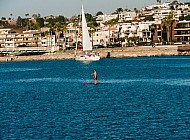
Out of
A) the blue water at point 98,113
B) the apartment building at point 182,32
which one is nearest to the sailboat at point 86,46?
the apartment building at point 182,32

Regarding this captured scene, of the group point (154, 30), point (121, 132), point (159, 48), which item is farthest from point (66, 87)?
point (154, 30)

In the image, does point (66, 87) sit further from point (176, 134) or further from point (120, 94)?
point (176, 134)

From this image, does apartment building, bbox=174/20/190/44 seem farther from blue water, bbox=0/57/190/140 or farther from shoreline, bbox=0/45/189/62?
blue water, bbox=0/57/190/140

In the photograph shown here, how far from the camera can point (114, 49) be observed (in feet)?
573

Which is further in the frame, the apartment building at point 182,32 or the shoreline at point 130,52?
the apartment building at point 182,32

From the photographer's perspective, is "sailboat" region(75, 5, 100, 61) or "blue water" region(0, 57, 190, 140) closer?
"blue water" region(0, 57, 190, 140)

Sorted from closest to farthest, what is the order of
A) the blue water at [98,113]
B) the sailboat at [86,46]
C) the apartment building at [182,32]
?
the blue water at [98,113] < the sailboat at [86,46] < the apartment building at [182,32]

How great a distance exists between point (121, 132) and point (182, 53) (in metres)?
134

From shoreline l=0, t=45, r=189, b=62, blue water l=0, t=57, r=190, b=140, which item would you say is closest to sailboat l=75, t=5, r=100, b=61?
shoreline l=0, t=45, r=189, b=62

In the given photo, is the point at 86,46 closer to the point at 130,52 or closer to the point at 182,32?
the point at 130,52

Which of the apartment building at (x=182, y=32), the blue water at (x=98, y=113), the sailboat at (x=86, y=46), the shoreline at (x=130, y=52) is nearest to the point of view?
the blue water at (x=98, y=113)

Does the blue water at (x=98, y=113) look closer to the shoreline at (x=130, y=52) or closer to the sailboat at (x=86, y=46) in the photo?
the sailboat at (x=86, y=46)

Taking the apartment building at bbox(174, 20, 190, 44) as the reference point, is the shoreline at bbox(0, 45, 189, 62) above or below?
below

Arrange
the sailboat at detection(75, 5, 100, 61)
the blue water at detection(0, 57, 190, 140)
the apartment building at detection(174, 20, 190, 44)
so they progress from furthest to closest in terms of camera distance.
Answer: the apartment building at detection(174, 20, 190, 44) < the sailboat at detection(75, 5, 100, 61) < the blue water at detection(0, 57, 190, 140)
